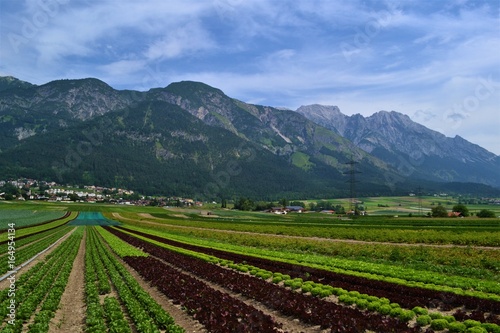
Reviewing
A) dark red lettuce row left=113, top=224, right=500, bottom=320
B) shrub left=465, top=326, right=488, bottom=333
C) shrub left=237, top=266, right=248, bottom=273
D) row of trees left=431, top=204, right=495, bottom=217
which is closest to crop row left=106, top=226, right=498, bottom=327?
dark red lettuce row left=113, top=224, right=500, bottom=320

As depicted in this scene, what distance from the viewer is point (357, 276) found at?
25281 mm

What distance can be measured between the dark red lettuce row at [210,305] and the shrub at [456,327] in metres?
7.38

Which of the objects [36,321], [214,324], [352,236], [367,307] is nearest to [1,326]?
[36,321]

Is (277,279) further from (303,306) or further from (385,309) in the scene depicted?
(385,309)

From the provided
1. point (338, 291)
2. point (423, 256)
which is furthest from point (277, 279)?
A: point (423, 256)

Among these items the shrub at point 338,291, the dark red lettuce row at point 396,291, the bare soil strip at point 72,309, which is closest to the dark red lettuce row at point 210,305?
the bare soil strip at point 72,309

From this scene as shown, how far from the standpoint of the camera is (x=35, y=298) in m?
20.4

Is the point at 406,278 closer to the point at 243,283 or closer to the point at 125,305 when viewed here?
the point at 243,283

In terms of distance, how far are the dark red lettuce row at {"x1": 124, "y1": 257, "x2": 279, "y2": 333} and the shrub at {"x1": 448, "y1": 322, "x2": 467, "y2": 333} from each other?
7.38m

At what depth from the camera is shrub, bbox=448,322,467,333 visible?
579 inches

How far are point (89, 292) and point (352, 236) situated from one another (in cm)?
4419

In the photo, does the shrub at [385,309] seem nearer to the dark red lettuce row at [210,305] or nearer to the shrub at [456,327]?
the shrub at [456,327]

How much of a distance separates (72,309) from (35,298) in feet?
8.09

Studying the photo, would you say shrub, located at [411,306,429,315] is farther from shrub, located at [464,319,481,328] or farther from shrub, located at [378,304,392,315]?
shrub, located at [464,319,481,328]
